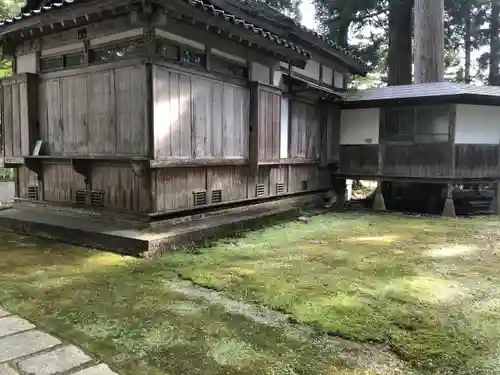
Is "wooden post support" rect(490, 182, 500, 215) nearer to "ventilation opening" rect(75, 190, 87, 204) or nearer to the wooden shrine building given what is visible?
the wooden shrine building

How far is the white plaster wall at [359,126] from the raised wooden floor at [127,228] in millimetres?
4632

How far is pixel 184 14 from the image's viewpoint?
19.3 feet

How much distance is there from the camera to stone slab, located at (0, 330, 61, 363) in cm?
265

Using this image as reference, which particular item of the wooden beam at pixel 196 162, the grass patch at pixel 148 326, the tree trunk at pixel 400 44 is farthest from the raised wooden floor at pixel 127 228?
the tree trunk at pixel 400 44

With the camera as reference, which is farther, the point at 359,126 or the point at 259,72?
the point at 359,126

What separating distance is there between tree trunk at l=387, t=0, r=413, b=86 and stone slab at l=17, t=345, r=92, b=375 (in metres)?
16.2

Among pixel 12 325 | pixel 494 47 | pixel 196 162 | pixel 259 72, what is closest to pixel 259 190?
pixel 196 162

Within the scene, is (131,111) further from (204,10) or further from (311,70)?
(311,70)

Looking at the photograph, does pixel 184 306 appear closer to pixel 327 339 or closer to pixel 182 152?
pixel 327 339

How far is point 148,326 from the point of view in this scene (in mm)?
3211

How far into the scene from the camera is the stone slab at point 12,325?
3.04 meters

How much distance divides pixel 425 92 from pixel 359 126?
1.93m

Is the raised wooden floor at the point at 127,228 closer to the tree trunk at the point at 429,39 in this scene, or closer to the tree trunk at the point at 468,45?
the tree trunk at the point at 429,39

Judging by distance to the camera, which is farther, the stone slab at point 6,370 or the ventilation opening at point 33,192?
the ventilation opening at point 33,192
